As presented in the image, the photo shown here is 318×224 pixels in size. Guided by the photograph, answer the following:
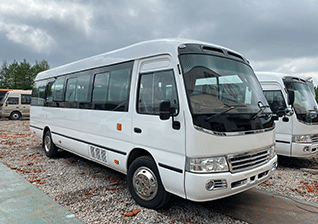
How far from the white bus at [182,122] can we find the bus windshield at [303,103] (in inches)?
124

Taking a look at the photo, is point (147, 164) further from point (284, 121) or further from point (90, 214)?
point (284, 121)

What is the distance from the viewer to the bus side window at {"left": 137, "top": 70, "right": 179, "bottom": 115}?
A: 3.68m

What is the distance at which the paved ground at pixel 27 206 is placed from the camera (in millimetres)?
3736

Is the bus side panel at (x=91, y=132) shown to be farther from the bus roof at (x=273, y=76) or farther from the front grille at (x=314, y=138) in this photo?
the front grille at (x=314, y=138)

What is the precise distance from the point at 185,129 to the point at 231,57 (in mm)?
1735

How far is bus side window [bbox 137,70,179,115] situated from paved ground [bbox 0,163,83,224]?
2078 mm

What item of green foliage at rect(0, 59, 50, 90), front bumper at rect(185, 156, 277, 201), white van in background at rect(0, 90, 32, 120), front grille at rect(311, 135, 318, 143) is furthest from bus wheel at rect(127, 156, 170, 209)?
green foliage at rect(0, 59, 50, 90)

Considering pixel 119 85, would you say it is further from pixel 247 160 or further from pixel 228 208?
pixel 228 208

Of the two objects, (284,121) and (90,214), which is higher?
(284,121)

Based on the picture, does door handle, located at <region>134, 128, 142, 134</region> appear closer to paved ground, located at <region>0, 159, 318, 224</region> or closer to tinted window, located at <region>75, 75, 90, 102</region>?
paved ground, located at <region>0, 159, 318, 224</region>

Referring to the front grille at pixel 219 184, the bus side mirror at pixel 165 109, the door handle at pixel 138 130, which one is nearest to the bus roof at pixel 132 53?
the bus side mirror at pixel 165 109

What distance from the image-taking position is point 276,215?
3967mm

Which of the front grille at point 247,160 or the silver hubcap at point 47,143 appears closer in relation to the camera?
the front grille at point 247,160

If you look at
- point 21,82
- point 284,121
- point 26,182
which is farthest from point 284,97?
point 21,82
